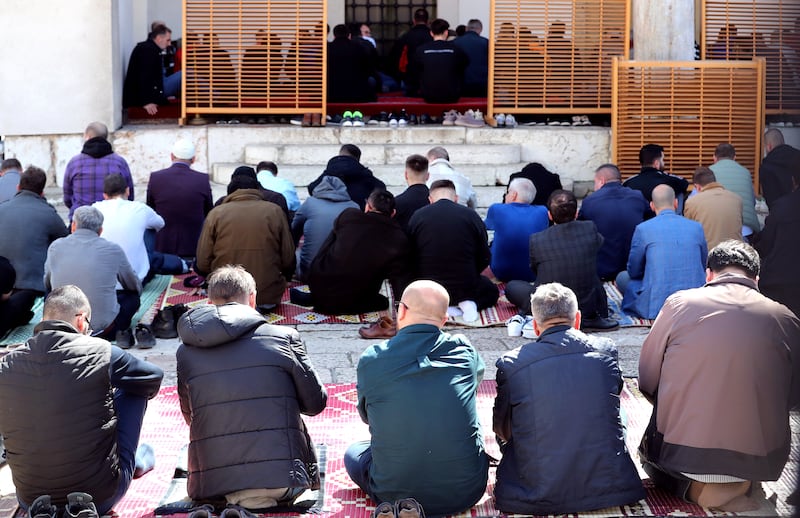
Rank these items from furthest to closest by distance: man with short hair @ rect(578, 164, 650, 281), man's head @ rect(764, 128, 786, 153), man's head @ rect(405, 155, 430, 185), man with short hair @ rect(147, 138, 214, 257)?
man's head @ rect(764, 128, 786, 153)
man with short hair @ rect(147, 138, 214, 257)
man's head @ rect(405, 155, 430, 185)
man with short hair @ rect(578, 164, 650, 281)

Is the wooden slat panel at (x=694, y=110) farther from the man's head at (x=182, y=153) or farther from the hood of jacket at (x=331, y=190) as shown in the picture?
the man's head at (x=182, y=153)

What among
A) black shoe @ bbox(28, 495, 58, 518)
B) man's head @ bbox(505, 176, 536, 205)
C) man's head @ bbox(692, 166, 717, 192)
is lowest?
black shoe @ bbox(28, 495, 58, 518)

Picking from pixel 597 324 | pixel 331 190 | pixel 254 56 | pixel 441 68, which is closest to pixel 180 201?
pixel 331 190

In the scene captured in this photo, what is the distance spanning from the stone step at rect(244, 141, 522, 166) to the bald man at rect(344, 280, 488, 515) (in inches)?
291

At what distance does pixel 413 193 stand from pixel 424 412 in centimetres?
483

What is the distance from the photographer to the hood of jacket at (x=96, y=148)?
A: 432 inches

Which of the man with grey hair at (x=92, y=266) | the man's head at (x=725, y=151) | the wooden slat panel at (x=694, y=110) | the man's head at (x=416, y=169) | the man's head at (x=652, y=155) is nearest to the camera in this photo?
the man with grey hair at (x=92, y=266)

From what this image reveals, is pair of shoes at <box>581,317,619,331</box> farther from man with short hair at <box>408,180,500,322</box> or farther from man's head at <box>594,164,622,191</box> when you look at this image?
man's head at <box>594,164,622,191</box>

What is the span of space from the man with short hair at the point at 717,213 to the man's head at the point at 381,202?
2.42m

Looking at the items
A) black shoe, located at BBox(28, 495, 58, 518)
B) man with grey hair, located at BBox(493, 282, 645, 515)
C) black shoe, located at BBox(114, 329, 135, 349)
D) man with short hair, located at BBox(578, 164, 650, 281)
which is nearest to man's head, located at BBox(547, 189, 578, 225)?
man with short hair, located at BBox(578, 164, 650, 281)

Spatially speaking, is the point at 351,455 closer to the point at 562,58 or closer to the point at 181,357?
the point at 181,357

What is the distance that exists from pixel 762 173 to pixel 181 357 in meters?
7.57

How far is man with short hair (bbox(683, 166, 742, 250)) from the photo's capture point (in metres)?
9.80

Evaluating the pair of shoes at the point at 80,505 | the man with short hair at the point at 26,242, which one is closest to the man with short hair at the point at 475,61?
the man with short hair at the point at 26,242
